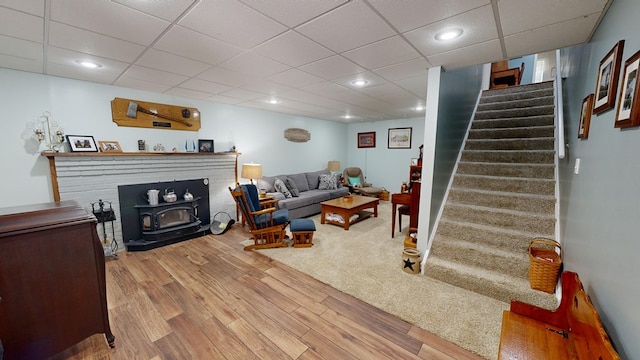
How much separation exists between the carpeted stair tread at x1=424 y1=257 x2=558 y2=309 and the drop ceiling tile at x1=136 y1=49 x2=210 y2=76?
328 cm

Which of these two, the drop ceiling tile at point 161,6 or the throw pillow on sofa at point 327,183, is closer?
the drop ceiling tile at point 161,6

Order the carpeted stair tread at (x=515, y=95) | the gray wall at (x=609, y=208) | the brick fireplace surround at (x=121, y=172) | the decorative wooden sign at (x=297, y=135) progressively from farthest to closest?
the decorative wooden sign at (x=297, y=135), the carpeted stair tread at (x=515, y=95), the brick fireplace surround at (x=121, y=172), the gray wall at (x=609, y=208)

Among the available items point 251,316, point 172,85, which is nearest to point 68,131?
point 172,85

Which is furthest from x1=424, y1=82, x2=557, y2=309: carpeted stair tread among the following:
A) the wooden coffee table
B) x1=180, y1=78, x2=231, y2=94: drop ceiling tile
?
x1=180, y1=78, x2=231, y2=94: drop ceiling tile

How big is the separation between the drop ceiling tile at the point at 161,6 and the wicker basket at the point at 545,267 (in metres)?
3.30

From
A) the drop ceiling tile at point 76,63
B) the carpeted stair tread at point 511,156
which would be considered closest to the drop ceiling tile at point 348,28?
the drop ceiling tile at point 76,63

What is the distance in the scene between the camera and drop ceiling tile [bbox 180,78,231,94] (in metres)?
3.08

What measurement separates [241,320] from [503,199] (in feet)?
10.4

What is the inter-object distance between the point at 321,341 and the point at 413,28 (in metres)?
2.39

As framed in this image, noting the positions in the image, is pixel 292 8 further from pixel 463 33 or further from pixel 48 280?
pixel 48 280

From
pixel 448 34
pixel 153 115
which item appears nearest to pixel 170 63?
pixel 153 115

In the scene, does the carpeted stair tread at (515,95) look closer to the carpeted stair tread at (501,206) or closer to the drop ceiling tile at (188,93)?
the carpeted stair tread at (501,206)

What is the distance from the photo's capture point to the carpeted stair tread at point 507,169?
298cm

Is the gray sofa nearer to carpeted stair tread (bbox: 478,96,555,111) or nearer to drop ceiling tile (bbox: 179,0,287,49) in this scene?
drop ceiling tile (bbox: 179,0,287,49)
